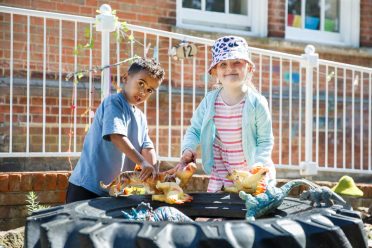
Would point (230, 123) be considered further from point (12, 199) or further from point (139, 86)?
point (12, 199)

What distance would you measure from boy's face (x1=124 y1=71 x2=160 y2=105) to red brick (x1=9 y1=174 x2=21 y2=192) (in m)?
1.73

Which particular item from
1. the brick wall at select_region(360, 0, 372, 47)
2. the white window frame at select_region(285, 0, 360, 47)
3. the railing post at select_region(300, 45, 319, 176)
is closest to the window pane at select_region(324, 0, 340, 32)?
the white window frame at select_region(285, 0, 360, 47)

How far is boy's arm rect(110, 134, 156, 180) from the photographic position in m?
2.77

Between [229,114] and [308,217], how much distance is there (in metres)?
1.29

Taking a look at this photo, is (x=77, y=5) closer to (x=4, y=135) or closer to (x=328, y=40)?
(x=4, y=135)

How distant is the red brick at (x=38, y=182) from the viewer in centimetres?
459

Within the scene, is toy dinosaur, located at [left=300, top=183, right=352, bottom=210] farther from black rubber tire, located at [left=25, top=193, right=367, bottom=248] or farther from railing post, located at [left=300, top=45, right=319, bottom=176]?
railing post, located at [left=300, top=45, right=319, bottom=176]

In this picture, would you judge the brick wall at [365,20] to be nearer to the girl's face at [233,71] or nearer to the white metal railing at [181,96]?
the white metal railing at [181,96]

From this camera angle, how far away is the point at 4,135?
5836mm

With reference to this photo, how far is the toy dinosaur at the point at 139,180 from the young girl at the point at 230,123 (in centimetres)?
14

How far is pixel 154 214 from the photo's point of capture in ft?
7.80

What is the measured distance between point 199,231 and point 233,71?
4.73ft

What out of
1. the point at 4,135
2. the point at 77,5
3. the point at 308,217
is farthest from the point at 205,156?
A: the point at 77,5

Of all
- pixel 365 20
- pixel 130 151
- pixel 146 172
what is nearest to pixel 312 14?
pixel 365 20
